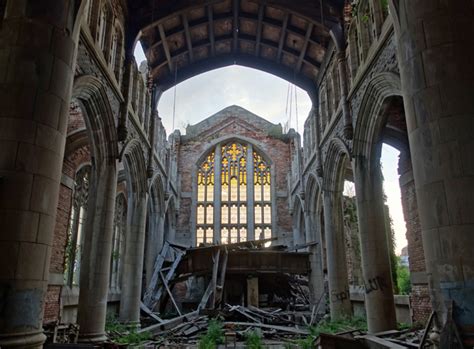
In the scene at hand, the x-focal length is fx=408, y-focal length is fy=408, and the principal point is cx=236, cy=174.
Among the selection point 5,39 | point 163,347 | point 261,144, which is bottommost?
point 163,347

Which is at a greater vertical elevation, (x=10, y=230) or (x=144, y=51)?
(x=144, y=51)

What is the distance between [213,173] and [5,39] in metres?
20.8

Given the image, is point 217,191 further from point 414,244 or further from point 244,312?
point 414,244

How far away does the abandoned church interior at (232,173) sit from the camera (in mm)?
5277

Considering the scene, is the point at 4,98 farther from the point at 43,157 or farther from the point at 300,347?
the point at 300,347

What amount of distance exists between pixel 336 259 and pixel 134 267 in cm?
741

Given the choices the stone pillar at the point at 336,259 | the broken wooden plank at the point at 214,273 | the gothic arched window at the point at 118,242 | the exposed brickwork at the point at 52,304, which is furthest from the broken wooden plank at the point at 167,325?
the stone pillar at the point at 336,259

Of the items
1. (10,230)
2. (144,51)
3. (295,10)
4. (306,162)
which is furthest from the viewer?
(306,162)

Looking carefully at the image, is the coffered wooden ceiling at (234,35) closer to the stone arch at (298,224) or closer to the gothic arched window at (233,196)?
the stone arch at (298,224)

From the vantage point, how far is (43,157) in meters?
5.62

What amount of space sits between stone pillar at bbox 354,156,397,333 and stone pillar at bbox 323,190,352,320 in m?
3.84

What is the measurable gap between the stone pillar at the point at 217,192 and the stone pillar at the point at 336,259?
10537mm

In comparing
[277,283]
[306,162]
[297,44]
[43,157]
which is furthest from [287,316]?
[43,157]

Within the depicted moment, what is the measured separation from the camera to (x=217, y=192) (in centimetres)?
2605
